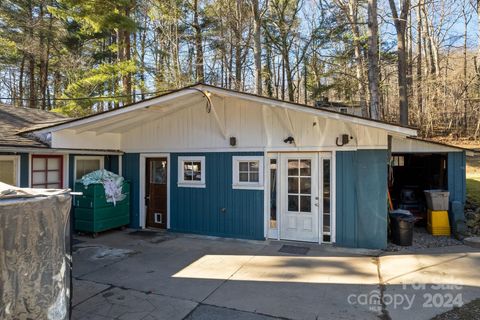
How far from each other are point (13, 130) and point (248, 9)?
1168 cm

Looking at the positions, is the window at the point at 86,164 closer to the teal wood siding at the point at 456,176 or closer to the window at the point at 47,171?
the window at the point at 47,171

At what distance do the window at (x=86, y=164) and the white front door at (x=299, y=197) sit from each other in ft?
16.2

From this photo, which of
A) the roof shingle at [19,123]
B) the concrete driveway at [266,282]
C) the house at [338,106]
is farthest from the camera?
the house at [338,106]

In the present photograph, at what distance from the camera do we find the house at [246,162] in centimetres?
633

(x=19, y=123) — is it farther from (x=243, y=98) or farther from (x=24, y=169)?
(x=243, y=98)

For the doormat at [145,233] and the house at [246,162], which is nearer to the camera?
the house at [246,162]

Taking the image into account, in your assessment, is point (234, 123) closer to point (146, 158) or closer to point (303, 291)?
point (146, 158)

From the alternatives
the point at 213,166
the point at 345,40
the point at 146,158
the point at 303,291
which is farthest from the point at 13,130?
the point at 345,40

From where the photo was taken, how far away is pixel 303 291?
175 inches

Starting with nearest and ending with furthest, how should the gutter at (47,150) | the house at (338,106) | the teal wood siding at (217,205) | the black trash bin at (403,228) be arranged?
the gutter at (47,150) → the black trash bin at (403,228) → the teal wood siding at (217,205) → the house at (338,106)

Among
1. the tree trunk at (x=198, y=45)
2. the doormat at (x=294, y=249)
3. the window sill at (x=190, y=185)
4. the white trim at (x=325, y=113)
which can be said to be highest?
the tree trunk at (x=198, y=45)

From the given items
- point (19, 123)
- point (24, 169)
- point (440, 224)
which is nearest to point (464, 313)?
point (440, 224)

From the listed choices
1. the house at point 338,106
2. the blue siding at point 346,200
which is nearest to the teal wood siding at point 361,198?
the blue siding at point 346,200

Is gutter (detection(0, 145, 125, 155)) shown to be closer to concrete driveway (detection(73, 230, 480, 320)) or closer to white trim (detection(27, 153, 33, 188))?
white trim (detection(27, 153, 33, 188))
